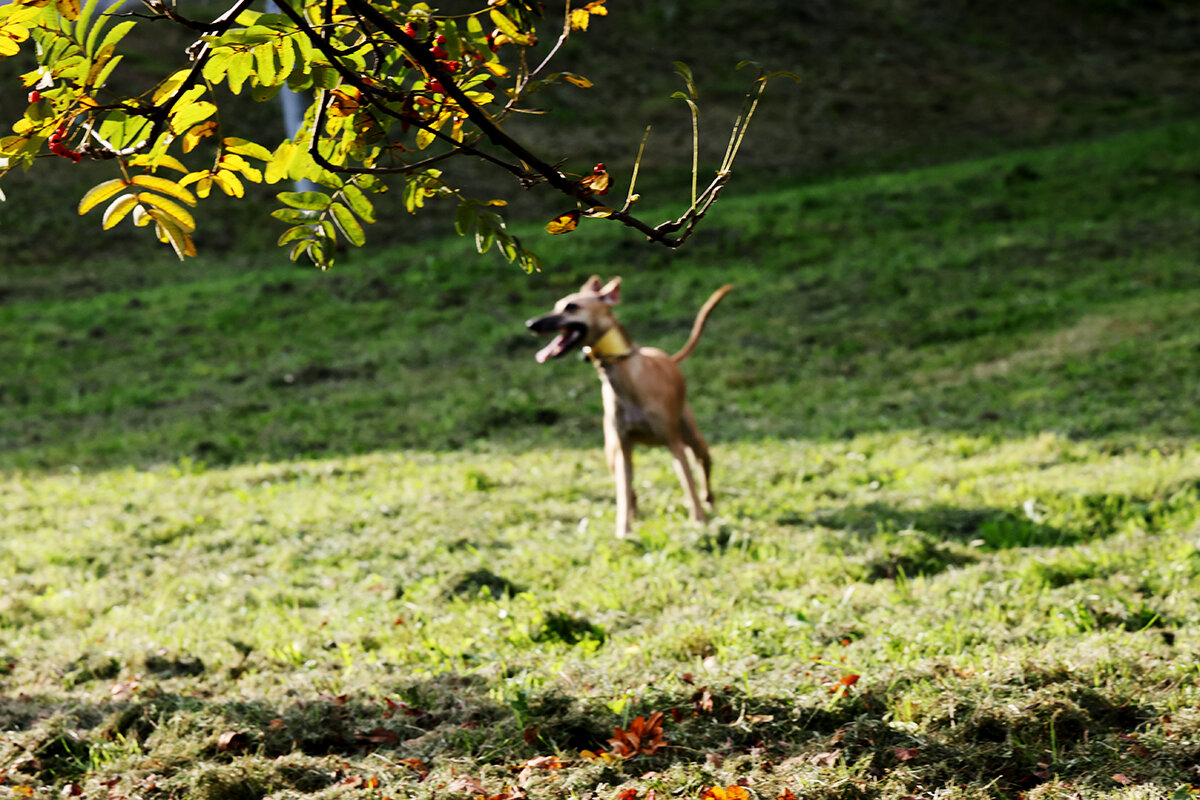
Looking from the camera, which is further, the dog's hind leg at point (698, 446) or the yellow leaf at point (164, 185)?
the dog's hind leg at point (698, 446)

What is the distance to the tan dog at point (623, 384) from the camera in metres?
5.88

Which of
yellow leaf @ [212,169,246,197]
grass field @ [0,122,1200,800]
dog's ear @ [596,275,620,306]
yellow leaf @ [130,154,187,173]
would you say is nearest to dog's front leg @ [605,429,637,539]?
grass field @ [0,122,1200,800]

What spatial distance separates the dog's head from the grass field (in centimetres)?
116

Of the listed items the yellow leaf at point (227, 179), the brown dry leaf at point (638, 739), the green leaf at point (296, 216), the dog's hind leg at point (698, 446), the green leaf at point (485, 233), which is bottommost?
the brown dry leaf at point (638, 739)

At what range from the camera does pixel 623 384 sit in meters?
6.11

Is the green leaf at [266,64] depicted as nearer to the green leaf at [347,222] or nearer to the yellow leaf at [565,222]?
the green leaf at [347,222]

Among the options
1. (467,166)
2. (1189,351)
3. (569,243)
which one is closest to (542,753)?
(1189,351)

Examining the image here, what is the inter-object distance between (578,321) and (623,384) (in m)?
0.51

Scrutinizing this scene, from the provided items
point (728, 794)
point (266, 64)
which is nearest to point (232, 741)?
point (728, 794)

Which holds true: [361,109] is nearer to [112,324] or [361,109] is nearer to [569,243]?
[112,324]

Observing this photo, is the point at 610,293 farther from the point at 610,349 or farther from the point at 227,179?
the point at 227,179

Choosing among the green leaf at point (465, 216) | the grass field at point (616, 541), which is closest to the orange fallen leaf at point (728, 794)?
the grass field at point (616, 541)

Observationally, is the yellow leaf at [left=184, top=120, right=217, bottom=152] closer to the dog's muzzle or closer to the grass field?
the grass field

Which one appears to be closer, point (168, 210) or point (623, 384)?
point (168, 210)
